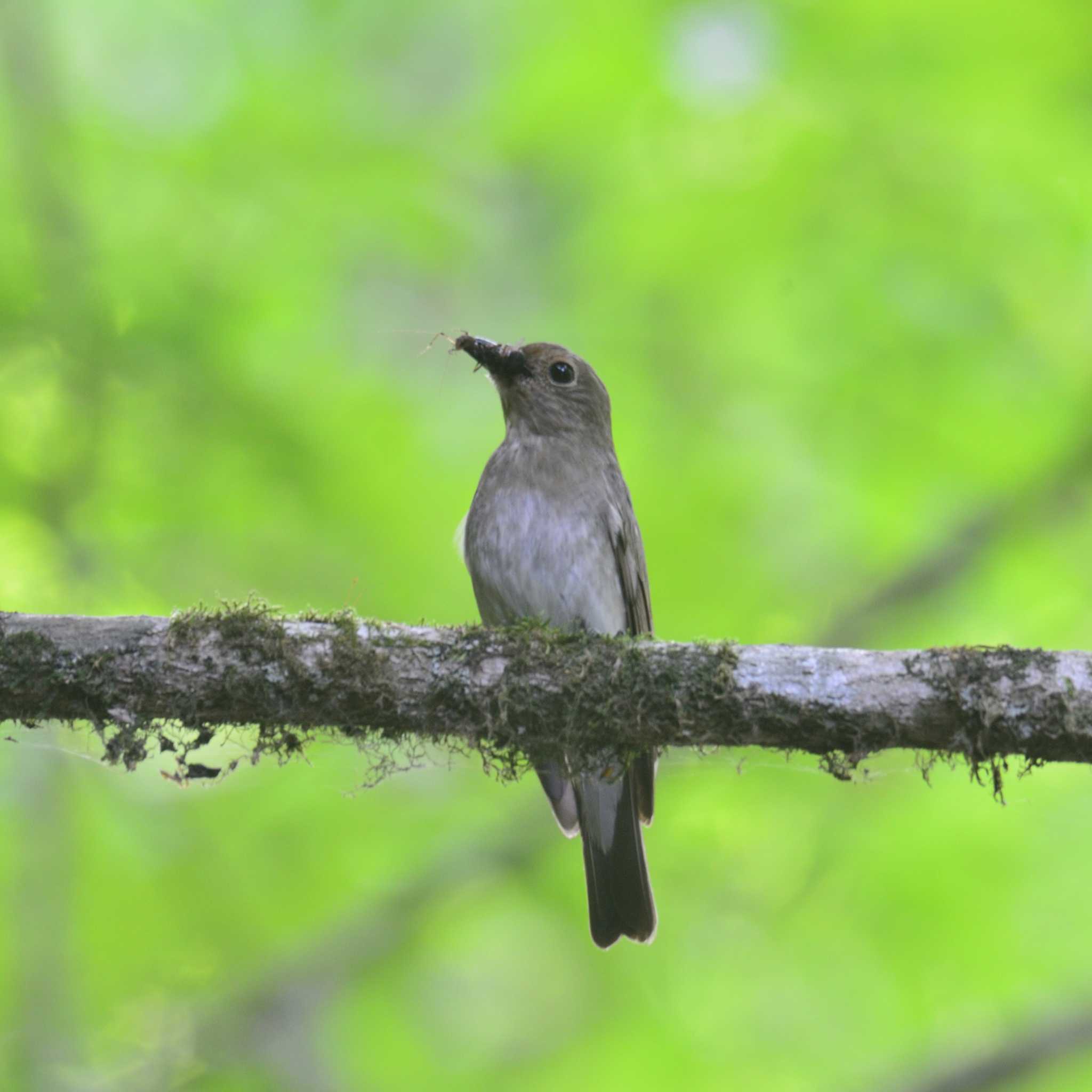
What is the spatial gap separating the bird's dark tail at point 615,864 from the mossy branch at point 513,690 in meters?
1.37

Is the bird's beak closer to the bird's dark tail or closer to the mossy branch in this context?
the bird's dark tail

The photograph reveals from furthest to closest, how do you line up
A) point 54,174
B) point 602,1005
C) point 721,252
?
point 602,1005 → point 721,252 → point 54,174

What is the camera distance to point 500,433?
633 cm

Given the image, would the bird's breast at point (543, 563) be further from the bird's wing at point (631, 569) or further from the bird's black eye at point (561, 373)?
the bird's black eye at point (561, 373)

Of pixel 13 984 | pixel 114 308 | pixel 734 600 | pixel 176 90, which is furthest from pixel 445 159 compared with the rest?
pixel 13 984

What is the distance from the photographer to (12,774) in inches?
208

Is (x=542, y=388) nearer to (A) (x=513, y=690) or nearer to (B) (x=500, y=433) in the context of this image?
(B) (x=500, y=433)

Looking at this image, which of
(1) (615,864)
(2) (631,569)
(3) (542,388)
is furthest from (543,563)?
(1) (615,864)

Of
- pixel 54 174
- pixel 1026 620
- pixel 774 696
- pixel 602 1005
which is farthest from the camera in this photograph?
pixel 602 1005

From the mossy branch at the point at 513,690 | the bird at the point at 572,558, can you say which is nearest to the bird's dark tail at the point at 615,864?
the bird at the point at 572,558

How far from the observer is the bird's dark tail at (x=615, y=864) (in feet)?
15.0

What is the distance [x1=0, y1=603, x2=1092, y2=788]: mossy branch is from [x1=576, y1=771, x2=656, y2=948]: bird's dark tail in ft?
4.49

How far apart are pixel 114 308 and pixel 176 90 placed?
109cm

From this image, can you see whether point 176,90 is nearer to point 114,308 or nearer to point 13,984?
point 114,308
